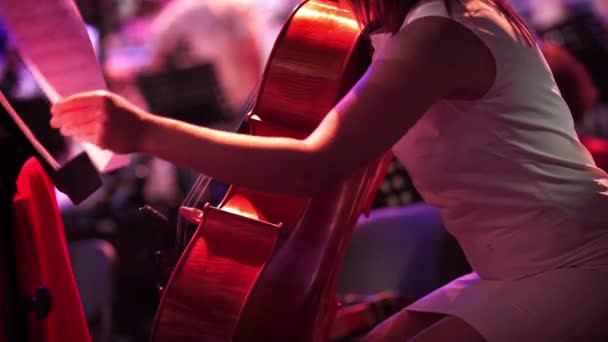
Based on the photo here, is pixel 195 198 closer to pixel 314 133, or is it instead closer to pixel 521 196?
pixel 314 133

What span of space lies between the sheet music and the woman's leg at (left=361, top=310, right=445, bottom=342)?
662 millimetres

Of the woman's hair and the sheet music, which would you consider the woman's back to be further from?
the sheet music

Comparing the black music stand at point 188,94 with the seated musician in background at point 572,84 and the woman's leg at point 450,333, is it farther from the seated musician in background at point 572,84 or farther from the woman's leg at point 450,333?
the woman's leg at point 450,333

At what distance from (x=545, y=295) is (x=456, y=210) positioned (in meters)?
0.23

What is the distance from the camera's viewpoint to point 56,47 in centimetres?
139

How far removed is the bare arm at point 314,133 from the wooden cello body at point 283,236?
380 millimetres

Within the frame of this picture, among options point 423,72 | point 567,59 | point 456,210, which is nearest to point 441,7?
point 423,72

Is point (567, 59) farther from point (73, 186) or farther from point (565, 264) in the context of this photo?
point (73, 186)

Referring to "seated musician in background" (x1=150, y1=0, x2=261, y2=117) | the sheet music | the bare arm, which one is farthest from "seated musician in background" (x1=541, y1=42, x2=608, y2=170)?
"seated musician in background" (x1=150, y1=0, x2=261, y2=117)

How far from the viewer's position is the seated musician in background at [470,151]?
1256mm

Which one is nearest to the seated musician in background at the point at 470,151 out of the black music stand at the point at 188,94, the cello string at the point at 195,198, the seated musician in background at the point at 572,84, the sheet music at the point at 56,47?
the sheet music at the point at 56,47

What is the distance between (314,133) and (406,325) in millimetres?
553

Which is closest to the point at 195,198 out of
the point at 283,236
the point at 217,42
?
the point at 283,236

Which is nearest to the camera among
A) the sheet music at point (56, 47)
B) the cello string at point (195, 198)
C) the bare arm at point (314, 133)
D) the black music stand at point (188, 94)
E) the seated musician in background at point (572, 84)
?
the bare arm at point (314, 133)
